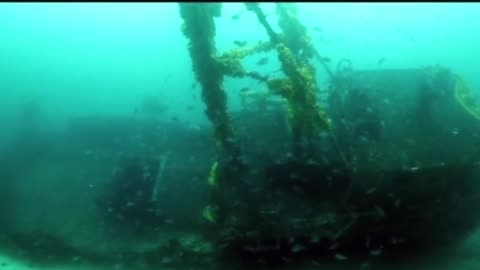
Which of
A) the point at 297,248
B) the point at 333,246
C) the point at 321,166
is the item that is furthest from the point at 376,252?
the point at 321,166

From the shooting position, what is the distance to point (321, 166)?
1069 centimetres

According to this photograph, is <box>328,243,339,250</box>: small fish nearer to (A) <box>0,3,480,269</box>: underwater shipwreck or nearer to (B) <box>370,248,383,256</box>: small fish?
(A) <box>0,3,480,269</box>: underwater shipwreck

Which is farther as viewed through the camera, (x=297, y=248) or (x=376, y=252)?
(x=376, y=252)

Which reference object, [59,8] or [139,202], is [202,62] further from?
[59,8]

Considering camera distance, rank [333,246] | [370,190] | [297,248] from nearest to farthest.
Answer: [370,190]
[297,248]
[333,246]

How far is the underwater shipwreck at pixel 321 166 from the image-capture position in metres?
10.2

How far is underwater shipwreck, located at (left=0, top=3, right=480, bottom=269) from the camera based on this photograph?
10242 millimetres

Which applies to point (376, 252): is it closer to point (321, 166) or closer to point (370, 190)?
point (370, 190)

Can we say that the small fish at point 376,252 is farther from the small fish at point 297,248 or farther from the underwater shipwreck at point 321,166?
the small fish at point 297,248

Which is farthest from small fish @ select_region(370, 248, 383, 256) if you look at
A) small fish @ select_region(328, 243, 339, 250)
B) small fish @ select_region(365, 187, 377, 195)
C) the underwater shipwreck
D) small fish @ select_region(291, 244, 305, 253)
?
small fish @ select_region(291, 244, 305, 253)

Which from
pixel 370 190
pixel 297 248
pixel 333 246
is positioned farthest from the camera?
pixel 333 246

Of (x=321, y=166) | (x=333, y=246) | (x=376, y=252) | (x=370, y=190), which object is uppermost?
(x=321, y=166)

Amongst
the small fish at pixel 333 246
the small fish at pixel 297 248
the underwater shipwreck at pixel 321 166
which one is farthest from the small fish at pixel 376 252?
the small fish at pixel 297 248

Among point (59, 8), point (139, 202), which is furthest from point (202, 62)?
→ point (59, 8)
